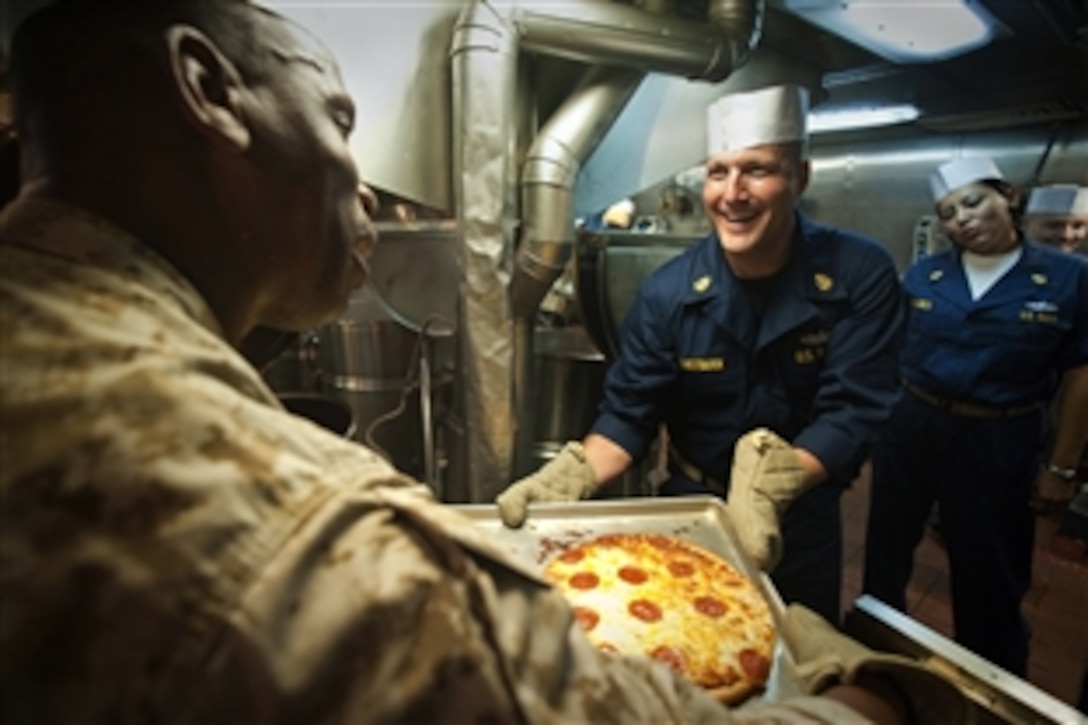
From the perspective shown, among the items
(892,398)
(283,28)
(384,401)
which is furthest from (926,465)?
(283,28)

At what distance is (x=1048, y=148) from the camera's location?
3932 mm

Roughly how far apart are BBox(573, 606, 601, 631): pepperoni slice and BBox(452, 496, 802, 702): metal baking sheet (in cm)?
18

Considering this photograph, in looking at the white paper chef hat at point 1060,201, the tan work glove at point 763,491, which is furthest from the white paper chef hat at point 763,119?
the white paper chef hat at point 1060,201

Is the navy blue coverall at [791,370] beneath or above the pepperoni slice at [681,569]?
above

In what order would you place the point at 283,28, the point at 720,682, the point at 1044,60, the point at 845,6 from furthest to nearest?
the point at 1044,60, the point at 845,6, the point at 720,682, the point at 283,28

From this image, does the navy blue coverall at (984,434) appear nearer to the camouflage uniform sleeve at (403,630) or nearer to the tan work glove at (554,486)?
the tan work glove at (554,486)

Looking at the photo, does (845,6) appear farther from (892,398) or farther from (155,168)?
(155,168)

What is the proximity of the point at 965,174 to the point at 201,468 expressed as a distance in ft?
11.6

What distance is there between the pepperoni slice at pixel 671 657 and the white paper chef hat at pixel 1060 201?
3.67 meters

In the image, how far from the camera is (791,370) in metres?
1.76

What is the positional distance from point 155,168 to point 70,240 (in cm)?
11

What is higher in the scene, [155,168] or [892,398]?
[155,168]

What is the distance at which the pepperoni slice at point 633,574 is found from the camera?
1.35m

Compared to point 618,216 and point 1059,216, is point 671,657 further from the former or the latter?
point 1059,216
